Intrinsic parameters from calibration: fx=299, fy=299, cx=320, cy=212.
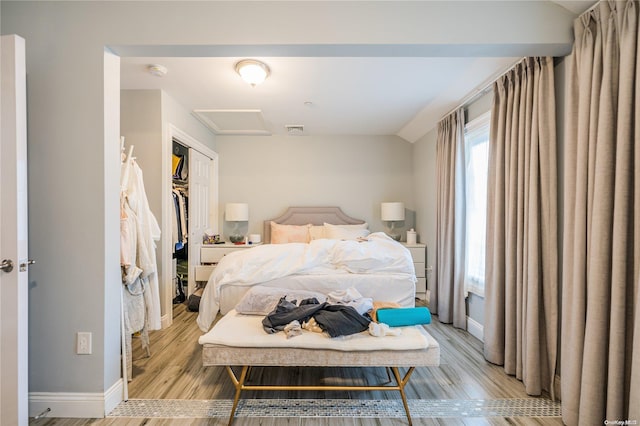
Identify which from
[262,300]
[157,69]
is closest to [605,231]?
[262,300]

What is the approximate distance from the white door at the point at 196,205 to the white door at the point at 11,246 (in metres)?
2.43

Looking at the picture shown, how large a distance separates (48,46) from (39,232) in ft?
3.72

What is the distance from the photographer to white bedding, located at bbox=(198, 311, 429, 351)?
1783 millimetres

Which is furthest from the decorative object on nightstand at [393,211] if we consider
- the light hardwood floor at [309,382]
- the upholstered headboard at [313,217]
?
the light hardwood floor at [309,382]

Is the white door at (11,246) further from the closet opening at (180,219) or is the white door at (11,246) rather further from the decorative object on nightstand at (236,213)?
the decorative object on nightstand at (236,213)

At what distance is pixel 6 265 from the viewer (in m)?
1.52

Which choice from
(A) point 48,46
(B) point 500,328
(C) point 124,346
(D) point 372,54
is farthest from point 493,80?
(C) point 124,346

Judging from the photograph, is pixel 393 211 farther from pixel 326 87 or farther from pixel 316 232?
pixel 326 87

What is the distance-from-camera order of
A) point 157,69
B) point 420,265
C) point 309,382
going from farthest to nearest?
point 420,265, point 157,69, point 309,382

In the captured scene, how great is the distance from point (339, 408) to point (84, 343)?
5.29ft

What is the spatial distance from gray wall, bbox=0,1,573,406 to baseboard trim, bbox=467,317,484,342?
7.95 feet

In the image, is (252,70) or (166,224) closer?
(252,70)

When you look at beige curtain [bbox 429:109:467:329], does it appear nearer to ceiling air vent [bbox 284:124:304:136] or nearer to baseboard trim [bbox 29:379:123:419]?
ceiling air vent [bbox 284:124:304:136]

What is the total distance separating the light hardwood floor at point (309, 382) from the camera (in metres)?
1.77
